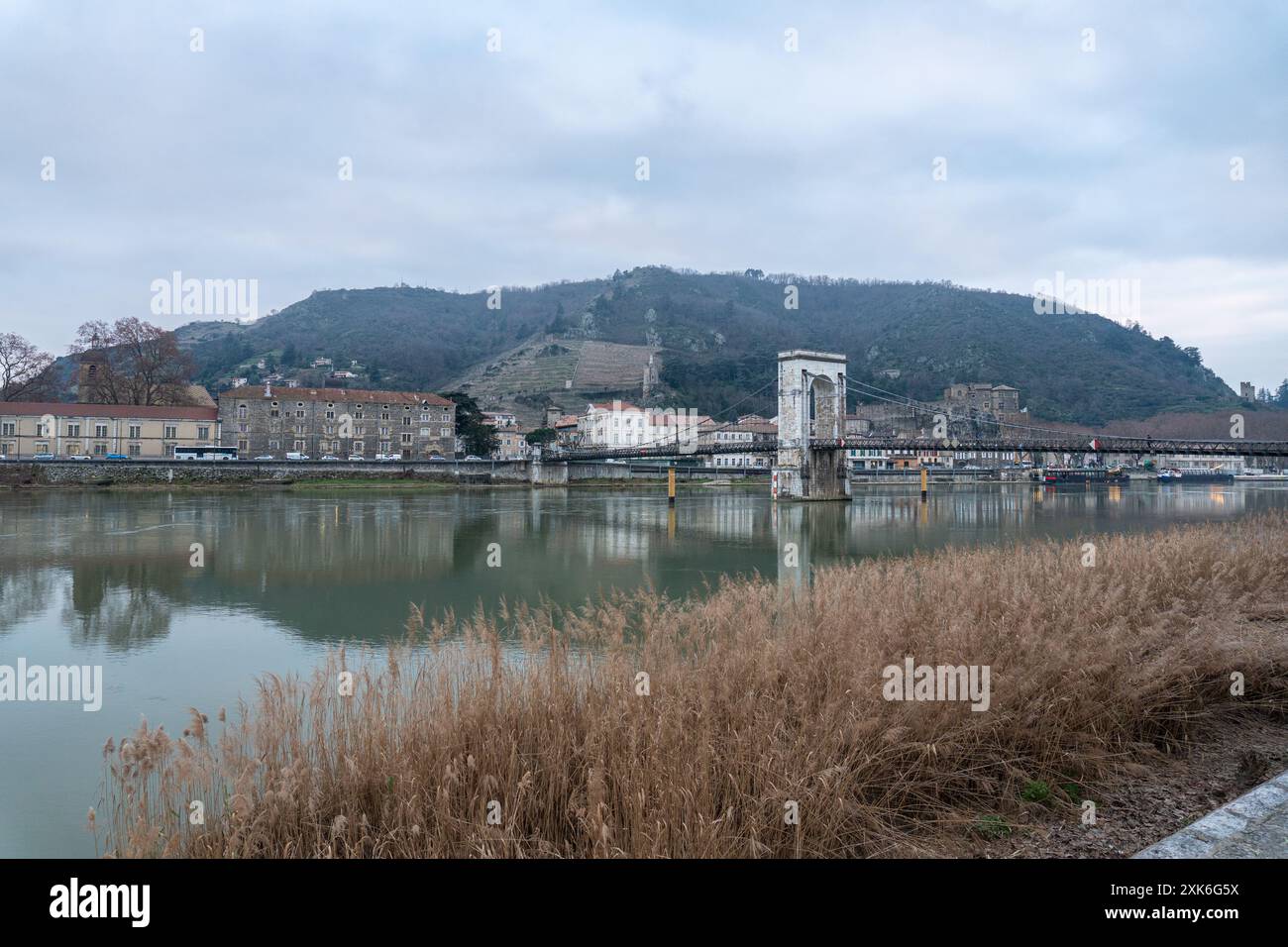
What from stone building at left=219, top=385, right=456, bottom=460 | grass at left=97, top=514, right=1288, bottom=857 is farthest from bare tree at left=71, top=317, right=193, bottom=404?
grass at left=97, top=514, right=1288, bottom=857

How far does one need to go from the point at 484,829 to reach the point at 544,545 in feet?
62.9

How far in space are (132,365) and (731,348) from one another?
10176 centimetres

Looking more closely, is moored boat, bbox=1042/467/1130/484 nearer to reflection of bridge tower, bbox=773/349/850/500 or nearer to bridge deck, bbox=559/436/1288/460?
bridge deck, bbox=559/436/1288/460

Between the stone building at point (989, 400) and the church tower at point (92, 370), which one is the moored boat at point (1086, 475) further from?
the church tower at point (92, 370)

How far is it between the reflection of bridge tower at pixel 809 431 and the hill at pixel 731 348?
3305 cm

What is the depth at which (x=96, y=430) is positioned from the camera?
5753cm

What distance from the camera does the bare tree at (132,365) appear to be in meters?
63.2

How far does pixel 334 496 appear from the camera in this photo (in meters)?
46.7

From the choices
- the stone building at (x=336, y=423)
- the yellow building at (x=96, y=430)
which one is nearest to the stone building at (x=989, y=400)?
the stone building at (x=336, y=423)

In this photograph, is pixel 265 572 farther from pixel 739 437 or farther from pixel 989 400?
pixel 989 400

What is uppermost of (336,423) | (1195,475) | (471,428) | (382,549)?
(336,423)

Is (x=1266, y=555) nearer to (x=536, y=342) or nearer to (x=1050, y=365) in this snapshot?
(x=1050, y=365)

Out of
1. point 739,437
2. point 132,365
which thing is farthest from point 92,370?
point 739,437
